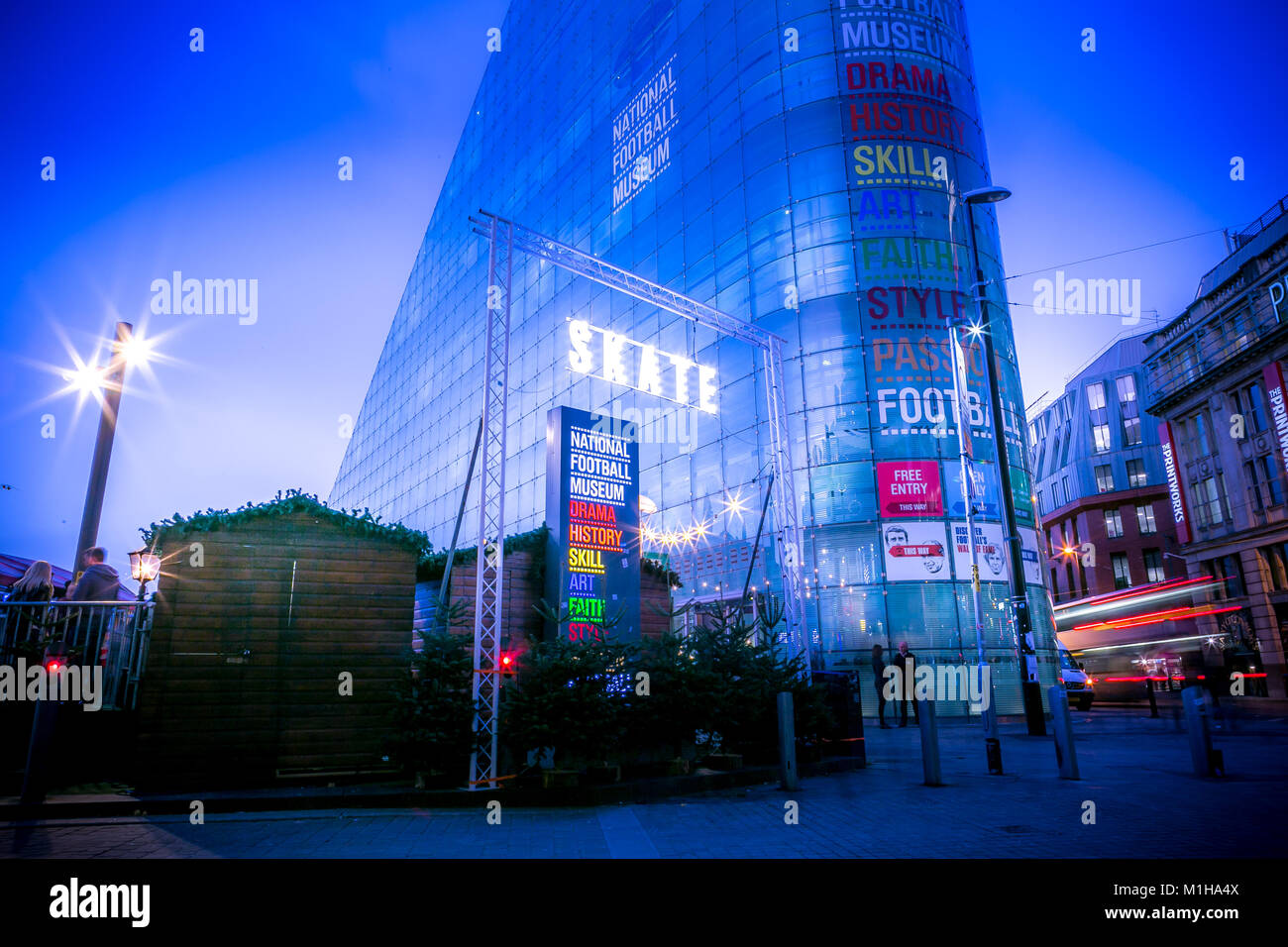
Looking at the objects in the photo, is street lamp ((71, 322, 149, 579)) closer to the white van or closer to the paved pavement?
the paved pavement

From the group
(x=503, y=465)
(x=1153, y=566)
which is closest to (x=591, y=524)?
(x=503, y=465)

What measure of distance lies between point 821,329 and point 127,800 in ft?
73.2

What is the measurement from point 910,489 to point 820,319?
21.0 feet

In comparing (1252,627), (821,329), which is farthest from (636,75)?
(1252,627)

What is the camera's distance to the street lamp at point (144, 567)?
972cm

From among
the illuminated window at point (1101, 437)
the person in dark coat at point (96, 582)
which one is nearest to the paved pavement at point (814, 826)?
the person in dark coat at point (96, 582)

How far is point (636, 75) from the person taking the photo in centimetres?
3528

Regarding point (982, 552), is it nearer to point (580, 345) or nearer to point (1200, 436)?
point (580, 345)

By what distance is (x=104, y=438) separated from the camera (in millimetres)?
13883

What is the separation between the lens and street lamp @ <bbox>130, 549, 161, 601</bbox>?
31.9ft

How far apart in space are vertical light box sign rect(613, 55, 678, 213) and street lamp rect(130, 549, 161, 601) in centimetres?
2727

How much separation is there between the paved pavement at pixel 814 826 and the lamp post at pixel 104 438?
8088 mm
